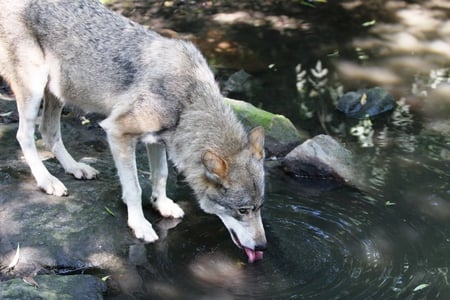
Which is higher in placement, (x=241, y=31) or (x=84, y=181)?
(x=84, y=181)

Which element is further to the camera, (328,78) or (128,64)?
(328,78)

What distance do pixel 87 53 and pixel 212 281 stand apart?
2.89m

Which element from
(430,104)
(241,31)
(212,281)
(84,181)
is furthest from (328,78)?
(212,281)

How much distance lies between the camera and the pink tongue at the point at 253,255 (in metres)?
6.57

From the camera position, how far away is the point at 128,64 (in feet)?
23.2

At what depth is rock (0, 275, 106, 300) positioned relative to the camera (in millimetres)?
5695

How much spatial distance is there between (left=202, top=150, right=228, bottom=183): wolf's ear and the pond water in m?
1.04

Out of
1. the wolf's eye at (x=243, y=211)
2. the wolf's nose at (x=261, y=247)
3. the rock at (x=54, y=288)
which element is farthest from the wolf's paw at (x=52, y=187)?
the wolf's nose at (x=261, y=247)

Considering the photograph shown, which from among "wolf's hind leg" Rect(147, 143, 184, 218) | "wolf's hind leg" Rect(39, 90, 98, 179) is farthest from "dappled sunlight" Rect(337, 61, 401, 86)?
"wolf's hind leg" Rect(39, 90, 98, 179)

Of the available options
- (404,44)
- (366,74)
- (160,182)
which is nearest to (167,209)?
(160,182)

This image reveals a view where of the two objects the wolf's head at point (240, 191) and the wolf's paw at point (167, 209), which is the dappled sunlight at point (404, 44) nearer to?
the wolf's paw at point (167, 209)

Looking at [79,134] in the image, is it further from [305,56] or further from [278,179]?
[305,56]

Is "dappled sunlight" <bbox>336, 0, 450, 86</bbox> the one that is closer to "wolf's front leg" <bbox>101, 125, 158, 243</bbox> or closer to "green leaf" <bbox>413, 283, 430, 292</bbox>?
"green leaf" <bbox>413, 283, 430, 292</bbox>

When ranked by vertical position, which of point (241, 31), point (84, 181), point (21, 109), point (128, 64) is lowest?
point (241, 31)
